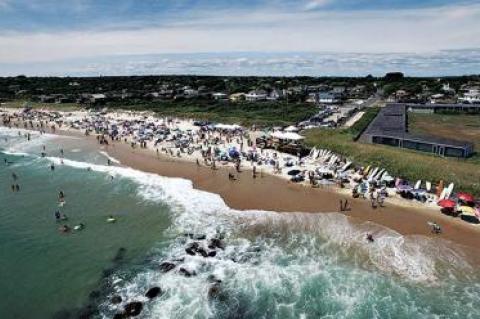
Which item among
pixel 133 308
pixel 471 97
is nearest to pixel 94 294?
pixel 133 308

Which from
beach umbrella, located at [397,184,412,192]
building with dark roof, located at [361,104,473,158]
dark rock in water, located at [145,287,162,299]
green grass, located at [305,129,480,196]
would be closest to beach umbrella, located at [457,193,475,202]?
green grass, located at [305,129,480,196]

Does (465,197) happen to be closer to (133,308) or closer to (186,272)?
(186,272)

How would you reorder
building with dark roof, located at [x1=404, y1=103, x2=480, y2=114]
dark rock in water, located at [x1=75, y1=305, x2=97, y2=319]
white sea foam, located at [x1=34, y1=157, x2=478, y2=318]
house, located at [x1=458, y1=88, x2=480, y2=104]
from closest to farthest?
dark rock in water, located at [x1=75, y1=305, x2=97, y2=319]
white sea foam, located at [x1=34, y1=157, x2=478, y2=318]
building with dark roof, located at [x1=404, y1=103, x2=480, y2=114]
house, located at [x1=458, y1=88, x2=480, y2=104]

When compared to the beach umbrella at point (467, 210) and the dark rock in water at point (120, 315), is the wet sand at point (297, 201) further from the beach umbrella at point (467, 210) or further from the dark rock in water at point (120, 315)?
the dark rock in water at point (120, 315)

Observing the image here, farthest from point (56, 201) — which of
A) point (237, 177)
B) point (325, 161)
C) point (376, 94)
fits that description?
point (376, 94)

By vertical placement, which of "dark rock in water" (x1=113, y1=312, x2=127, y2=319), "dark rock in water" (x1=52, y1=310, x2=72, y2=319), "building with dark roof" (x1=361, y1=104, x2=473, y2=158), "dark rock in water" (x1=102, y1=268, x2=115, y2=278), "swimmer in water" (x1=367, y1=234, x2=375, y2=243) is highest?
"building with dark roof" (x1=361, y1=104, x2=473, y2=158)

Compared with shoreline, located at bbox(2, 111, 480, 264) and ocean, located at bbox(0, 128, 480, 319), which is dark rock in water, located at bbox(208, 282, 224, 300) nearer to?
ocean, located at bbox(0, 128, 480, 319)
